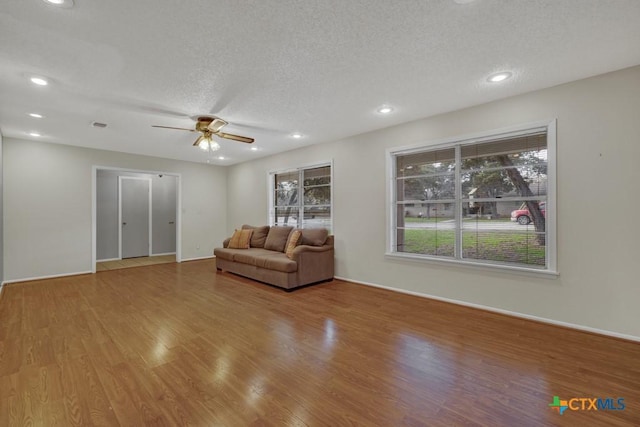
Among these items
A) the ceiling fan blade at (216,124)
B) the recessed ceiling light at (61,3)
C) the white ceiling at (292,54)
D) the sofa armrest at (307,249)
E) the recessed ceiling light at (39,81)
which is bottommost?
the sofa armrest at (307,249)

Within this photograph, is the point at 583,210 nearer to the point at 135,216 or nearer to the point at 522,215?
the point at 522,215

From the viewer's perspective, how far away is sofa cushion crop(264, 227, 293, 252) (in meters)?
5.48

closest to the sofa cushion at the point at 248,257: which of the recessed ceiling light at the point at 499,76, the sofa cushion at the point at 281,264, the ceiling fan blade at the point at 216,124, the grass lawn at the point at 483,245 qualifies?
the sofa cushion at the point at 281,264

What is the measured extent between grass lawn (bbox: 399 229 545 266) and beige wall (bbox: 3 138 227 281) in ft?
20.3

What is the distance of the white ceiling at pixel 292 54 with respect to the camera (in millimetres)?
1849

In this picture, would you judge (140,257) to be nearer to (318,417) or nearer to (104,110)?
(104,110)

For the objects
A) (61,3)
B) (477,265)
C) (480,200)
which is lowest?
(477,265)

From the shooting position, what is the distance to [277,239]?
5551mm

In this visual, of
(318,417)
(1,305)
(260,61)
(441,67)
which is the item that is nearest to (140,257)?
(1,305)

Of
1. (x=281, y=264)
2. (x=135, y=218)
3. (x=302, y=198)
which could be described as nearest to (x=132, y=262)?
(x=135, y=218)

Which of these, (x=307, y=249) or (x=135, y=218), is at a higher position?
(x=135, y=218)

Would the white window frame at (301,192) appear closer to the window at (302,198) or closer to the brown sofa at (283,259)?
the window at (302,198)

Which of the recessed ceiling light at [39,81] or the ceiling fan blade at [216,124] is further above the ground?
the recessed ceiling light at [39,81]

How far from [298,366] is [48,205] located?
5.91 meters
